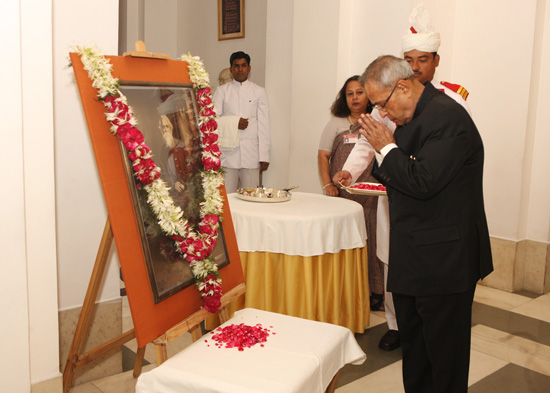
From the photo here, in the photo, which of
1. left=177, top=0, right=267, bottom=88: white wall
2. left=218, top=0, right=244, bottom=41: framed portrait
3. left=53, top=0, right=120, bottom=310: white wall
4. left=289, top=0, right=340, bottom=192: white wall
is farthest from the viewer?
left=218, top=0, right=244, bottom=41: framed portrait

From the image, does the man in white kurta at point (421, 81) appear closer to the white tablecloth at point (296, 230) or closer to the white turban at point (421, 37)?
the white turban at point (421, 37)

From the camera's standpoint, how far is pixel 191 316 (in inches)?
86.0

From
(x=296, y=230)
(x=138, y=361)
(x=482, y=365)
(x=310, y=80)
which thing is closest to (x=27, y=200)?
(x=138, y=361)

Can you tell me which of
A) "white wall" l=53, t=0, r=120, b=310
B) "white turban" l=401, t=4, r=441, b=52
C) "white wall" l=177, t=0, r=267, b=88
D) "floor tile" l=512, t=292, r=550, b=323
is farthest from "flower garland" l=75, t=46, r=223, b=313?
"white wall" l=177, t=0, r=267, b=88

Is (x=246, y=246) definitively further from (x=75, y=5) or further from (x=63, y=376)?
(x=75, y=5)

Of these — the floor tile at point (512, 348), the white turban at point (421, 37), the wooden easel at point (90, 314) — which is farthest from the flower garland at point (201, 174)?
the floor tile at point (512, 348)

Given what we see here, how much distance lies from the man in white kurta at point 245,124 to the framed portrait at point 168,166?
331cm

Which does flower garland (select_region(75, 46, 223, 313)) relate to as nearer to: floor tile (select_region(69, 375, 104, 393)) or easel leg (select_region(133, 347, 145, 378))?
easel leg (select_region(133, 347, 145, 378))

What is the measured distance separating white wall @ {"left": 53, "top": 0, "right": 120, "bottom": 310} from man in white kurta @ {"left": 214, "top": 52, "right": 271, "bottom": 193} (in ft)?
9.55

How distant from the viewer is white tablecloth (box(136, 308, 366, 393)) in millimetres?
1746

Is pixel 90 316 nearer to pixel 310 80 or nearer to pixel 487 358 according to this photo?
pixel 487 358

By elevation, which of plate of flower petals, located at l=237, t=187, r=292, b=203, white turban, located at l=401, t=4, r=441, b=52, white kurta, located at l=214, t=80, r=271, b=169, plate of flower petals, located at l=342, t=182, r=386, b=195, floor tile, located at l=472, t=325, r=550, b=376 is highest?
white turban, located at l=401, t=4, r=441, b=52

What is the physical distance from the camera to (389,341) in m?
3.34

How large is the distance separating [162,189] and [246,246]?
1202mm
